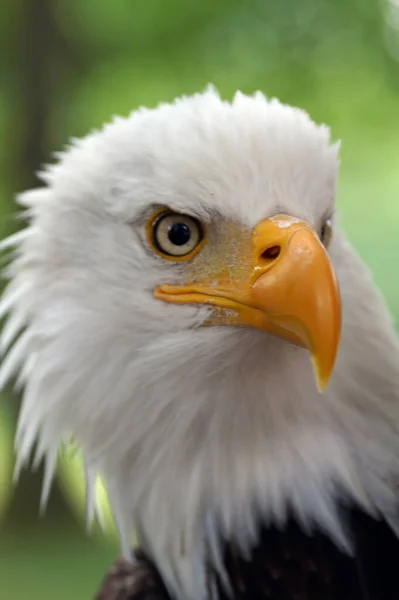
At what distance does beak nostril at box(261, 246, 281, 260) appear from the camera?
30.1 inches

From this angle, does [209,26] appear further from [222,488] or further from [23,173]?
[222,488]

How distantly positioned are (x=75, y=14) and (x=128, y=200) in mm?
2166

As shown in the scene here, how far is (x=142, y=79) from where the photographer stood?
2814 millimetres

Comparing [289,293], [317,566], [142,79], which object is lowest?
[317,566]

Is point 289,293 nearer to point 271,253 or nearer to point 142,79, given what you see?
point 271,253

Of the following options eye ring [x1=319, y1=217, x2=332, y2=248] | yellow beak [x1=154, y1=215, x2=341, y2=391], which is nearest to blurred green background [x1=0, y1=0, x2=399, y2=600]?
eye ring [x1=319, y1=217, x2=332, y2=248]

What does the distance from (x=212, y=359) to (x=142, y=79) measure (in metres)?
2.19

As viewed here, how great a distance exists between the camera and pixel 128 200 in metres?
0.86

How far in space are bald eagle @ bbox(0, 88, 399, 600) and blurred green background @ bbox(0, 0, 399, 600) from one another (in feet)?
5.35

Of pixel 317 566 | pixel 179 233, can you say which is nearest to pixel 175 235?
pixel 179 233

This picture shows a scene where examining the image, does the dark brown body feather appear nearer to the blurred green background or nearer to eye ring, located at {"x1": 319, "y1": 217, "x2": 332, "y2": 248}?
eye ring, located at {"x1": 319, "y1": 217, "x2": 332, "y2": 248}

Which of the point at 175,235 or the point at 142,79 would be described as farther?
the point at 142,79

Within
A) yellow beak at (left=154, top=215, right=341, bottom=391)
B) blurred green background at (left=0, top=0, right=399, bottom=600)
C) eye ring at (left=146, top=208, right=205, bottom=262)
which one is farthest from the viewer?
blurred green background at (left=0, top=0, right=399, bottom=600)

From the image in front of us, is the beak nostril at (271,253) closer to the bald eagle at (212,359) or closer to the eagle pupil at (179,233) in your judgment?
the bald eagle at (212,359)
